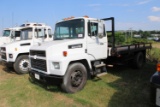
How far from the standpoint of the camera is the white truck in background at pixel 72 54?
5461 millimetres

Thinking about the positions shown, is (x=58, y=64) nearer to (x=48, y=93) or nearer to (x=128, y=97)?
(x=48, y=93)

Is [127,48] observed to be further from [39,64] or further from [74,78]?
[39,64]

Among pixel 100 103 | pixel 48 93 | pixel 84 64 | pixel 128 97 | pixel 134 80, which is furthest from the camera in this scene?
pixel 134 80

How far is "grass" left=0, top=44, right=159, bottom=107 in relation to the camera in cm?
503

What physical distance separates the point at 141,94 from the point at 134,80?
164cm

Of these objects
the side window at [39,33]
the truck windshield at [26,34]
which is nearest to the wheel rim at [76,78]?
the side window at [39,33]

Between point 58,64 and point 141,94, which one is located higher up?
point 58,64

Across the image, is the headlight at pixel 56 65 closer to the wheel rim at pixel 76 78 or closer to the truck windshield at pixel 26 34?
the wheel rim at pixel 76 78

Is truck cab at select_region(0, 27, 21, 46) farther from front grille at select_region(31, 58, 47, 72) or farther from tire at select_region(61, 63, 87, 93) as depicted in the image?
tire at select_region(61, 63, 87, 93)

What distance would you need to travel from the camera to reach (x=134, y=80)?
7.18 m

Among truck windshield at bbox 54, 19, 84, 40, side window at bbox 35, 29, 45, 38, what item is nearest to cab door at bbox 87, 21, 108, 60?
truck windshield at bbox 54, 19, 84, 40

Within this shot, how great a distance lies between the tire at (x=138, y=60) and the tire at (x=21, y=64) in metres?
5.51

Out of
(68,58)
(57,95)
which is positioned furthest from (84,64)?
(57,95)

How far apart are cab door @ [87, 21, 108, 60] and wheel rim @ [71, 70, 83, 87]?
2.87 feet
